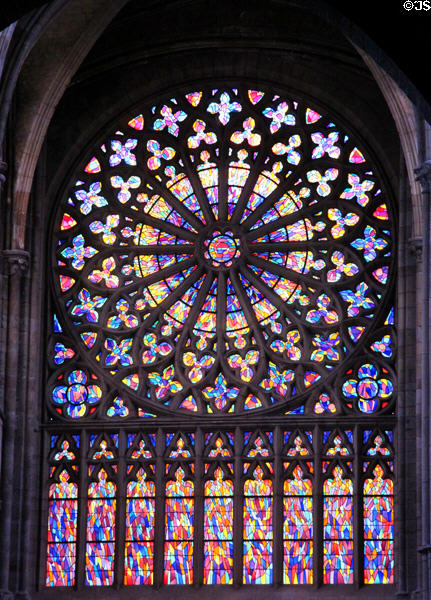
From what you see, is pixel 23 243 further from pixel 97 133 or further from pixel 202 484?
pixel 202 484

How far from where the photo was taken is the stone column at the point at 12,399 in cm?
1608

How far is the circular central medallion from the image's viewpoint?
18109 millimetres

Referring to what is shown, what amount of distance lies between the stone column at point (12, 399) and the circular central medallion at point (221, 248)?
2.53 m

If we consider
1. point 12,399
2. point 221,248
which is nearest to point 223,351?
point 221,248

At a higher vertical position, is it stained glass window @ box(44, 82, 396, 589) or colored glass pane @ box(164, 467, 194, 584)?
stained glass window @ box(44, 82, 396, 589)

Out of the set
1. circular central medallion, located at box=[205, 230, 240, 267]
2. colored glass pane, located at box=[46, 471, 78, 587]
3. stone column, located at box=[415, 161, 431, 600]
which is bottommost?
colored glass pane, located at box=[46, 471, 78, 587]

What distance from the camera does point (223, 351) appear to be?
17.6 metres

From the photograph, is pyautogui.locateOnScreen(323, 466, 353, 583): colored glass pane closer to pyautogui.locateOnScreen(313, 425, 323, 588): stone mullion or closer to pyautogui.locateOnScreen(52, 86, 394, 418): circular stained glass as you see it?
pyautogui.locateOnScreen(313, 425, 323, 588): stone mullion

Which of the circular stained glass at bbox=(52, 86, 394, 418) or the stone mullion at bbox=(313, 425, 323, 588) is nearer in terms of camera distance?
the stone mullion at bbox=(313, 425, 323, 588)

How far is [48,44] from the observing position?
54.9ft

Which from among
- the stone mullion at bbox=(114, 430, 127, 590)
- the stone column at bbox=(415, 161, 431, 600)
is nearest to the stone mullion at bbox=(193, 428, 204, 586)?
the stone mullion at bbox=(114, 430, 127, 590)

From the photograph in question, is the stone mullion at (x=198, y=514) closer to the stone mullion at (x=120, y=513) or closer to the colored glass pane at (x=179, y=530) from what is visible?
the colored glass pane at (x=179, y=530)

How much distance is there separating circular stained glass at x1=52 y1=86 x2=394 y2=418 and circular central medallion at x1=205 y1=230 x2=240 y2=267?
20 mm

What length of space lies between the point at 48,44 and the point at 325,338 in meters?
5.03
